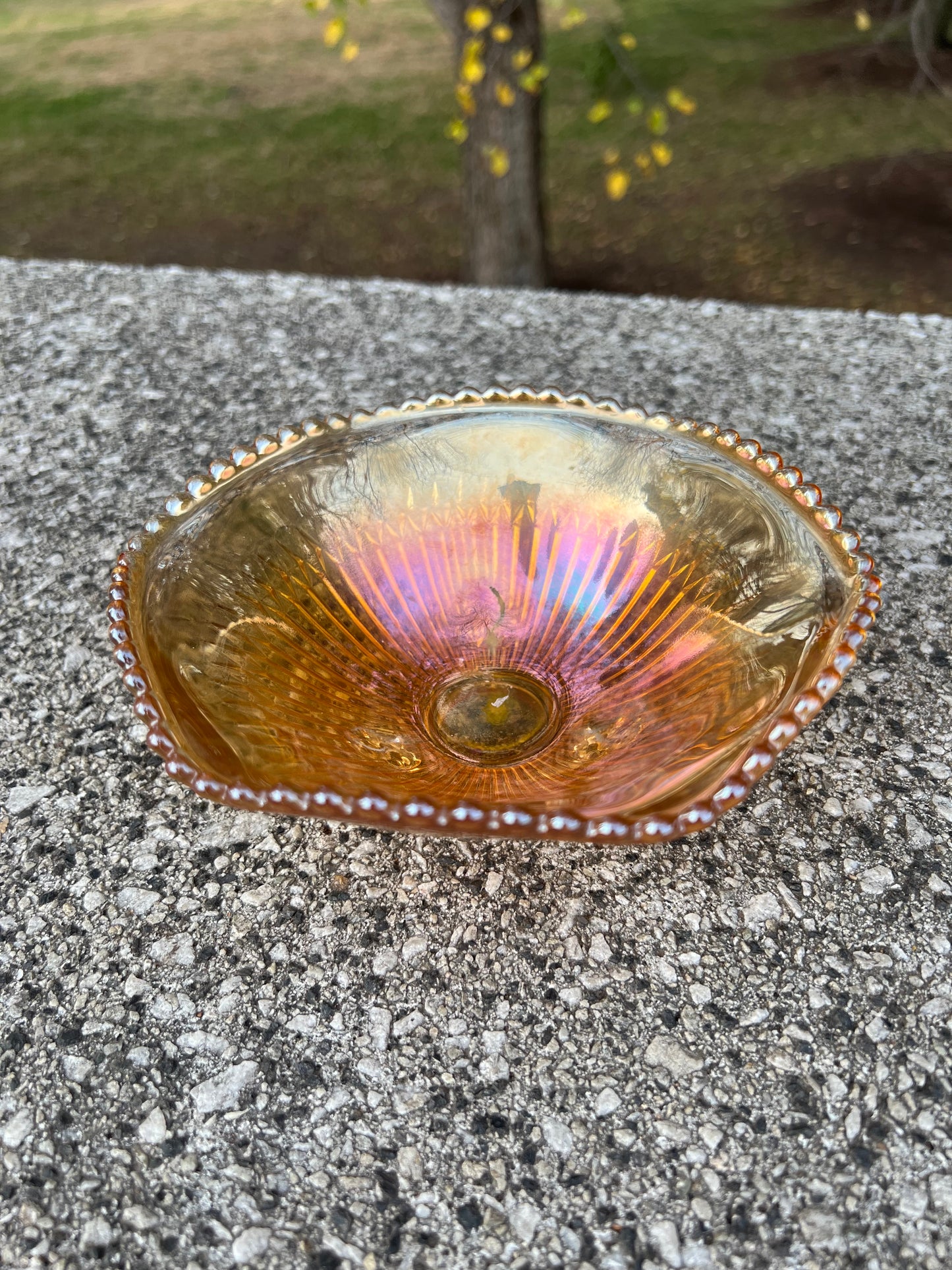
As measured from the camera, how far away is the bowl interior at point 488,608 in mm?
969

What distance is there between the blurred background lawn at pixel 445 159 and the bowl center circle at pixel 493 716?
3.83 meters

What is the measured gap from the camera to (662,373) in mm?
1738

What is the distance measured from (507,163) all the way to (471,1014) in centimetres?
336

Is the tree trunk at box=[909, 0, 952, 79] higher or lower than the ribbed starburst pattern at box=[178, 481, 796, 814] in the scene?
higher

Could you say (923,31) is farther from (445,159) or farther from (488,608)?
(445,159)

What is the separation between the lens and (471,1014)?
901 millimetres

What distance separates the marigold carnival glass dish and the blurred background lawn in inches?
145

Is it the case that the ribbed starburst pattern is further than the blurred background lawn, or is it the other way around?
the blurred background lawn

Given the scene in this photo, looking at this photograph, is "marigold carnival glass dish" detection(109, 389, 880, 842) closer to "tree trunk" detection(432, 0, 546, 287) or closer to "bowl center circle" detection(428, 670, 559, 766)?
"bowl center circle" detection(428, 670, 559, 766)

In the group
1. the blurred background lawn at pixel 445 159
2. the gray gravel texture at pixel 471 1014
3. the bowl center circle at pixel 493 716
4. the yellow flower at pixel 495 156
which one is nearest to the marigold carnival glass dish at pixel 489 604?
the bowl center circle at pixel 493 716

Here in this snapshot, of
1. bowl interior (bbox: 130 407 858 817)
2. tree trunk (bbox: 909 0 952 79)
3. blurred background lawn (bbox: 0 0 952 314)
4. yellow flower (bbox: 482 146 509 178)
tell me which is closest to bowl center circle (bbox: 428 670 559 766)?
bowl interior (bbox: 130 407 858 817)

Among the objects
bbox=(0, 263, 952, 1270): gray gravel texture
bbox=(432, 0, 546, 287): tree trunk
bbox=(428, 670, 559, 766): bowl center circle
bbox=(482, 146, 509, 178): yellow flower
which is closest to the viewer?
bbox=(0, 263, 952, 1270): gray gravel texture

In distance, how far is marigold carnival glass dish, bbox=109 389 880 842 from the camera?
0.94 m

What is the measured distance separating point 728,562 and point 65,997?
76 cm
